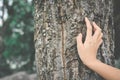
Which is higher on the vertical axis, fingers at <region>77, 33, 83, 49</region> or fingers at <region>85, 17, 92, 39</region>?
fingers at <region>85, 17, 92, 39</region>

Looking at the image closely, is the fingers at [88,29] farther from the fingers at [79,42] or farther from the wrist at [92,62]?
the wrist at [92,62]

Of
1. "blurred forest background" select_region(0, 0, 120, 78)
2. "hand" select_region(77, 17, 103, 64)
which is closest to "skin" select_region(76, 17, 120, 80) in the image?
"hand" select_region(77, 17, 103, 64)

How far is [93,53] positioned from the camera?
9.70 feet

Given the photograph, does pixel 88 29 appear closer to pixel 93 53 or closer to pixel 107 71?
pixel 93 53

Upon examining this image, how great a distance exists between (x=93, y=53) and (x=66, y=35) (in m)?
0.24

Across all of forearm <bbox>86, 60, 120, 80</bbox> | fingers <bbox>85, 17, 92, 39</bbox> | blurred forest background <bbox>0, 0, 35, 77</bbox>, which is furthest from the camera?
blurred forest background <bbox>0, 0, 35, 77</bbox>

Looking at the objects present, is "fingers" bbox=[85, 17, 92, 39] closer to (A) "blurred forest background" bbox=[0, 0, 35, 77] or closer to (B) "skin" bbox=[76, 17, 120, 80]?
(B) "skin" bbox=[76, 17, 120, 80]

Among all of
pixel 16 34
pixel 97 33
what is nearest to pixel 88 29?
pixel 97 33

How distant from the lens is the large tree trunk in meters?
3.02

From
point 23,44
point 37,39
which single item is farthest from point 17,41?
point 37,39

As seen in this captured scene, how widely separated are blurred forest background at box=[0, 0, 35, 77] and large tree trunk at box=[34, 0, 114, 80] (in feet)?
46.5

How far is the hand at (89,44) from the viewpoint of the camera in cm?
295

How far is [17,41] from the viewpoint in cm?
1820

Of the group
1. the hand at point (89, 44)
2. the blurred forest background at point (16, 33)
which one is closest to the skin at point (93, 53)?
the hand at point (89, 44)
